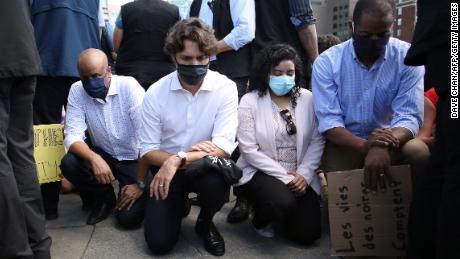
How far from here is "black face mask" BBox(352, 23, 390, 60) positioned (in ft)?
8.14

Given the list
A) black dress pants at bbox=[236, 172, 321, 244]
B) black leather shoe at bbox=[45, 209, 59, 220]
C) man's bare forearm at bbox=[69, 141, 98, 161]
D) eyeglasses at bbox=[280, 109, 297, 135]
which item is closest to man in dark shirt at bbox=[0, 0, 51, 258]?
man's bare forearm at bbox=[69, 141, 98, 161]

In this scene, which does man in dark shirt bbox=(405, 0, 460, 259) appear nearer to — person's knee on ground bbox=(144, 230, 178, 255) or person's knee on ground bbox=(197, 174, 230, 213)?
person's knee on ground bbox=(197, 174, 230, 213)

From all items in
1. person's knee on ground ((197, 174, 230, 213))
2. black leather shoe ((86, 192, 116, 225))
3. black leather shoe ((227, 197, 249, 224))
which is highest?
person's knee on ground ((197, 174, 230, 213))

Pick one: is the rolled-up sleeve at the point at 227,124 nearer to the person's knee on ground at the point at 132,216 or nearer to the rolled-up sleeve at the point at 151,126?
the rolled-up sleeve at the point at 151,126

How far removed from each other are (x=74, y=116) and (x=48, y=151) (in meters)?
0.30

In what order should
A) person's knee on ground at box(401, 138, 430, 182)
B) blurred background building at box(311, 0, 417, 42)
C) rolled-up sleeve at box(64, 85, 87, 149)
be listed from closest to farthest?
person's knee on ground at box(401, 138, 430, 182)
rolled-up sleeve at box(64, 85, 87, 149)
blurred background building at box(311, 0, 417, 42)

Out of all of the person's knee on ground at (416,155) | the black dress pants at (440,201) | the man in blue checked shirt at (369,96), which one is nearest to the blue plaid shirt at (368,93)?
the man in blue checked shirt at (369,96)

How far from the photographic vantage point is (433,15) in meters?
1.66

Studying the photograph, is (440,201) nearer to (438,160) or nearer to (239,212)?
(438,160)

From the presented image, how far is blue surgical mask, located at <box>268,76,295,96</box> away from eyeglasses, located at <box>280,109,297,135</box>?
139 mm

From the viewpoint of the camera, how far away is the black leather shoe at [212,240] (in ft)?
8.09

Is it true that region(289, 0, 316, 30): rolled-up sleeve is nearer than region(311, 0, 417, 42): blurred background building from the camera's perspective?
Yes

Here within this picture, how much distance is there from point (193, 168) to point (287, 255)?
770 mm

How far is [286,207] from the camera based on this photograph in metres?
2.52
